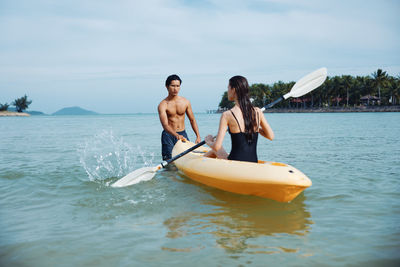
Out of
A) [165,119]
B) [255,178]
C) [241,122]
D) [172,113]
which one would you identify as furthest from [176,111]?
[255,178]

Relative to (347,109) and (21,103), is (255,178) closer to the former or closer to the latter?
(347,109)

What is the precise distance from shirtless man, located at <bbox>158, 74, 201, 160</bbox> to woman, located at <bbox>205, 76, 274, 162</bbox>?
6.72 feet

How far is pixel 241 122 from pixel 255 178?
68 centimetres

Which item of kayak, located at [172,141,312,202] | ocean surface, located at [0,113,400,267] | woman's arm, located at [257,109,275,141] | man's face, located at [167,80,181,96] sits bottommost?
ocean surface, located at [0,113,400,267]

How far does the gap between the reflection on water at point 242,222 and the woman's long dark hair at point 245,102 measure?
0.95 meters

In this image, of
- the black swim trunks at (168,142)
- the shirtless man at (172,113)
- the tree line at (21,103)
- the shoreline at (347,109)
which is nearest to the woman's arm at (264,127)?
the shirtless man at (172,113)

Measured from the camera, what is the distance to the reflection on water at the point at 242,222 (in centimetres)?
325

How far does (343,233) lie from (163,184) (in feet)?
10.6

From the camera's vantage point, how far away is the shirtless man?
6.15 meters

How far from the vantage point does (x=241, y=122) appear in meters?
4.17

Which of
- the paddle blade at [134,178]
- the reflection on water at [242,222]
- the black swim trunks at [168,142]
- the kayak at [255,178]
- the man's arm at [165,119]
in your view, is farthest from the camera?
the black swim trunks at [168,142]

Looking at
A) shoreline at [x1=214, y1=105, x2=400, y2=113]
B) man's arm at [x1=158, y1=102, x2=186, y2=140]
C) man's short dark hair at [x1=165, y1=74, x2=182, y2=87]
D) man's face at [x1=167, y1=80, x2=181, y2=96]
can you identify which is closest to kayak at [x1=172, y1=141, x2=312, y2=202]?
man's arm at [x1=158, y1=102, x2=186, y2=140]

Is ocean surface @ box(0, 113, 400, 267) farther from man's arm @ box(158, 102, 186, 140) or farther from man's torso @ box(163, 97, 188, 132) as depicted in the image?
man's torso @ box(163, 97, 188, 132)

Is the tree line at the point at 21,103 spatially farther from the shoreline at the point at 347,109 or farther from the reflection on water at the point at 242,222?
the reflection on water at the point at 242,222
